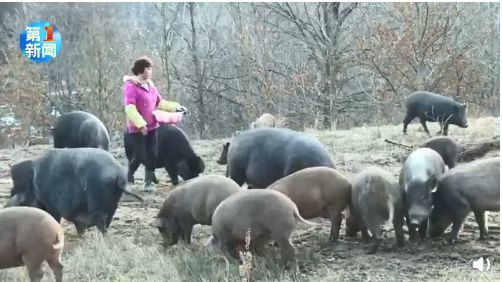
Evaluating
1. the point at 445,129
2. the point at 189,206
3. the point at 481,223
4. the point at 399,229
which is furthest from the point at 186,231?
the point at 445,129

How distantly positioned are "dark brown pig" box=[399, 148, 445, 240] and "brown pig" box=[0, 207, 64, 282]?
5.37 ft

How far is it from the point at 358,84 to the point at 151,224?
18.5 ft

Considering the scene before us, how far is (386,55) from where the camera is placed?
8992 millimetres

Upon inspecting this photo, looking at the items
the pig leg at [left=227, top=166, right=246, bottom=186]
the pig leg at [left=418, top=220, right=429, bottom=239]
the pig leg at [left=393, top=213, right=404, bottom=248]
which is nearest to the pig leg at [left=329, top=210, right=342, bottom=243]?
the pig leg at [left=393, top=213, right=404, bottom=248]

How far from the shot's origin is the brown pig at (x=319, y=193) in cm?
379

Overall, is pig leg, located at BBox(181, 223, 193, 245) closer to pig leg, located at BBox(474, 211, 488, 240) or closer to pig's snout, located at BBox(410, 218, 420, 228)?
pig's snout, located at BBox(410, 218, 420, 228)

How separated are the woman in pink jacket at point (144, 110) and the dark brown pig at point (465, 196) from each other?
213 centimetres

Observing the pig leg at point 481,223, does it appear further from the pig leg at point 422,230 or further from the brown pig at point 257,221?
the brown pig at point 257,221

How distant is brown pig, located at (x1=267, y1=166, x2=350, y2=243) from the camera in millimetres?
3795

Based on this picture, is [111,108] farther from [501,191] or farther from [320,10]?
[320,10]

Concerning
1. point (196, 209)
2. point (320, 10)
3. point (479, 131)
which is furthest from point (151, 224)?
point (320, 10)

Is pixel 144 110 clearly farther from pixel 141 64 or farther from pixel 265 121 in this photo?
pixel 265 121

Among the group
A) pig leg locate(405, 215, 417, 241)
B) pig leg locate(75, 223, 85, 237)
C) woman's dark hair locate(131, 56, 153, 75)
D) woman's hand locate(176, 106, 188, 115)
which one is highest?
woman's dark hair locate(131, 56, 153, 75)

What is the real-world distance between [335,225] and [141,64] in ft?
6.22
